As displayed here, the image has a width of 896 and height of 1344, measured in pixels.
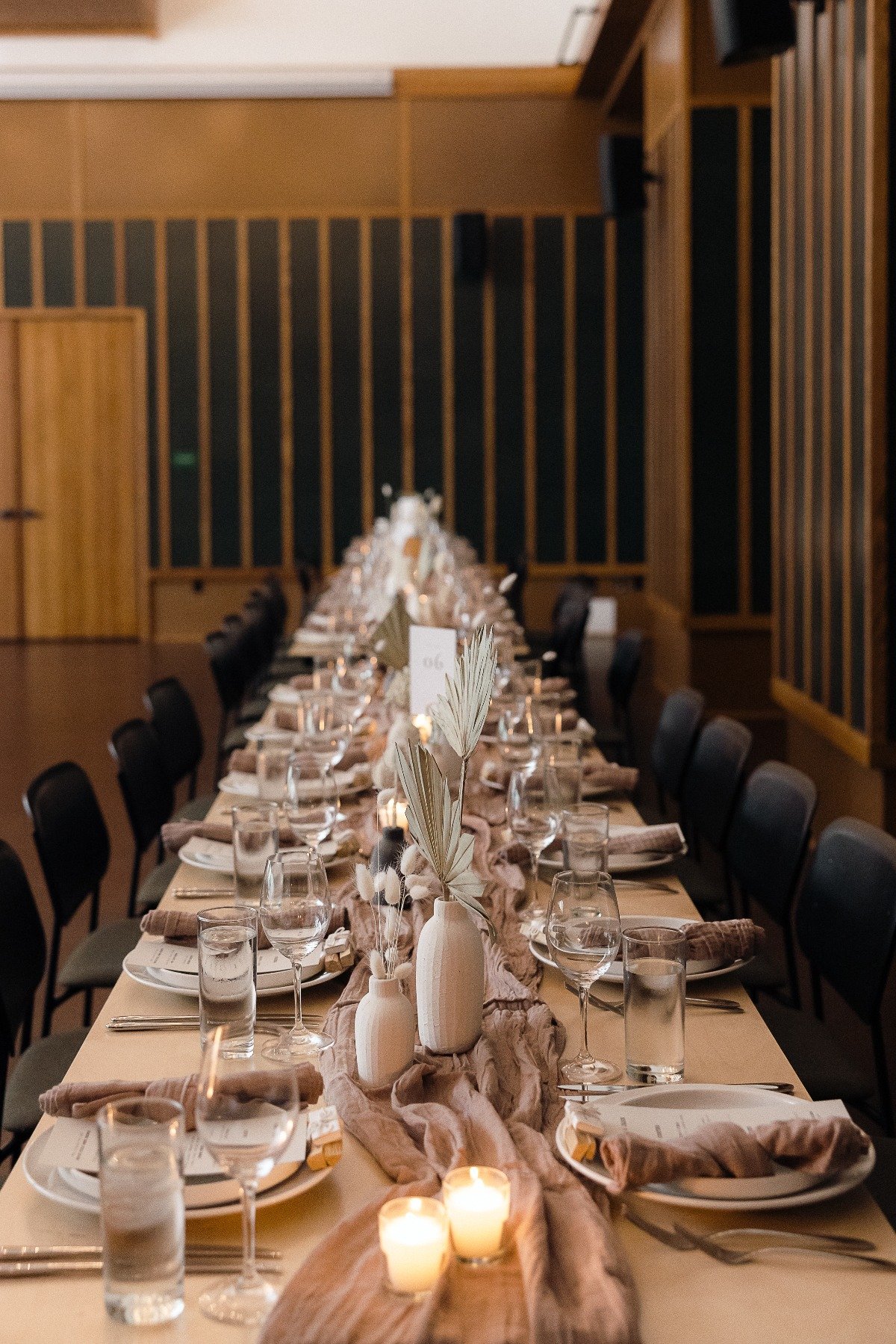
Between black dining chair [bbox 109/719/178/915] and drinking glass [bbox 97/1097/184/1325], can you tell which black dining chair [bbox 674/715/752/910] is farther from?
drinking glass [bbox 97/1097/184/1325]

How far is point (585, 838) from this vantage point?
2234mm

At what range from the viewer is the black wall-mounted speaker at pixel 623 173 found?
10.6 meters

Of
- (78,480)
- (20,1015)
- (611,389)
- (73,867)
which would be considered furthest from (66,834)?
(78,480)

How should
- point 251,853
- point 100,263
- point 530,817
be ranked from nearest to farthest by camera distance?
point 251,853
point 530,817
point 100,263

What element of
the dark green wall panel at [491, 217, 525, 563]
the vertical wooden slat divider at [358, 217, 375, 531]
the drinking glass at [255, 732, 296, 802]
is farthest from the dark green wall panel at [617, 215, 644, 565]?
the drinking glass at [255, 732, 296, 802]

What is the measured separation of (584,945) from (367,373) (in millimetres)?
12245

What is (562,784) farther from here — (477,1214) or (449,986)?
(477,1214)

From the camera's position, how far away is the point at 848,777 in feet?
18.8

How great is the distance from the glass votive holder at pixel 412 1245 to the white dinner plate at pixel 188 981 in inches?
31.2

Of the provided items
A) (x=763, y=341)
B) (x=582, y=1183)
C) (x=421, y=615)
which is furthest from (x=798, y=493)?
(x=582, y=1183)

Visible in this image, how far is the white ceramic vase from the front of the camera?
179 cm

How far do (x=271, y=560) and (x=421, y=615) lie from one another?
905 centimetres

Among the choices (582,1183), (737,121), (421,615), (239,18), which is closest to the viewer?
(582,1183)

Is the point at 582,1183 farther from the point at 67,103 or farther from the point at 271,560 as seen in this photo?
the point at 67,103
